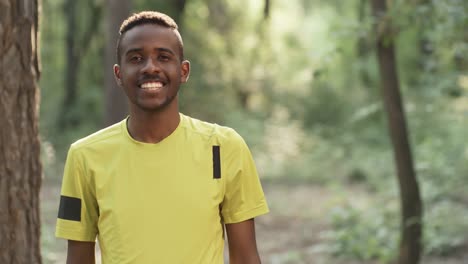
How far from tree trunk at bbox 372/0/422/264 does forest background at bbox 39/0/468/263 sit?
430mm

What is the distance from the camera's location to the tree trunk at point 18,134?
373cm

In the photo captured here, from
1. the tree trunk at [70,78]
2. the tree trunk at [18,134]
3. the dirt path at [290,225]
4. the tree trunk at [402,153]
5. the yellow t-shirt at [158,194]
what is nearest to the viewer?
the yellow t-shirt at [158,194]

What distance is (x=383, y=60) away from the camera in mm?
8328

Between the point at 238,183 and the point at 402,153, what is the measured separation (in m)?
5.96

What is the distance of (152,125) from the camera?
279 centimetres

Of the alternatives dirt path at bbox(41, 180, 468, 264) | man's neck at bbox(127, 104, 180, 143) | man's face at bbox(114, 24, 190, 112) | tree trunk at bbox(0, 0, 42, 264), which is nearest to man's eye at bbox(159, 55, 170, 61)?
man's face at bbox(114, 24, 190, 112)

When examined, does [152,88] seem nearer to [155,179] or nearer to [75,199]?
[155,179]

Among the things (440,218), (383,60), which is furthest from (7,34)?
(440,218)

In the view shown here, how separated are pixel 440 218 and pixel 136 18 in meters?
8.67

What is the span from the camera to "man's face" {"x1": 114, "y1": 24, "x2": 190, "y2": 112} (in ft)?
8.87

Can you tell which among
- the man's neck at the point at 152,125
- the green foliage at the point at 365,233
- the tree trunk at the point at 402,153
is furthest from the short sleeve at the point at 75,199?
the green foliage at the point at 365,233

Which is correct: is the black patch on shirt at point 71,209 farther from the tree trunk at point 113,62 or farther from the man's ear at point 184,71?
the tree trunk at point 113,62

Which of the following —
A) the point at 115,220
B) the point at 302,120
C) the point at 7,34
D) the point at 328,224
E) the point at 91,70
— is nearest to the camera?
the point at 115,220

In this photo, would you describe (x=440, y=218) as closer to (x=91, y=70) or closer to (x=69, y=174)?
(x=69, y=174)
